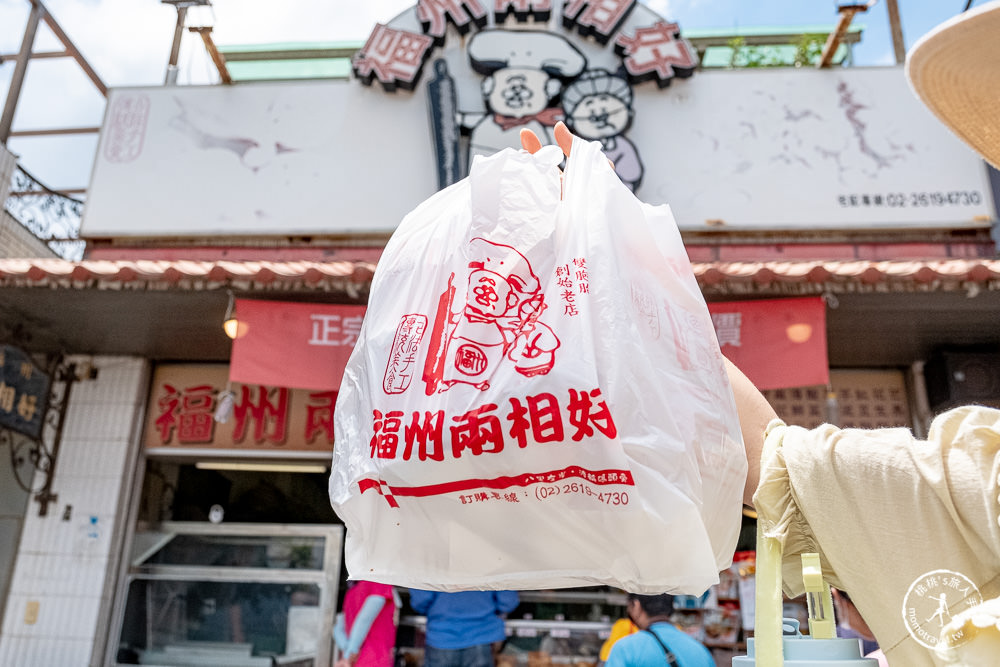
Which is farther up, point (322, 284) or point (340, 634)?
point (322, 284)

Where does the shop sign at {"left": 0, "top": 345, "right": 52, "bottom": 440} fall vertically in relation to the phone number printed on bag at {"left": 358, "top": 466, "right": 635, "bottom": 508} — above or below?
above

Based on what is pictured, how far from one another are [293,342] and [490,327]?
156 inches

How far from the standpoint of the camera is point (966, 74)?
1.22 m

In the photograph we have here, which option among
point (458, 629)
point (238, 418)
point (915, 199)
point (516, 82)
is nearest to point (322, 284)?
point (238, 418)

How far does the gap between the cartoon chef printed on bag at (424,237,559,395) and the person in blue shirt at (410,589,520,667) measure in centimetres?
406

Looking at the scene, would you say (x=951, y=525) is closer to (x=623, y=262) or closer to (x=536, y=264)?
(x=623, y=262)

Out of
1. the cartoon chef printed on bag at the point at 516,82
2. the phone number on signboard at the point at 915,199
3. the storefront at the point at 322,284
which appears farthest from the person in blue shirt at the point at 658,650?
the phone number on signboard at the point at 915,199

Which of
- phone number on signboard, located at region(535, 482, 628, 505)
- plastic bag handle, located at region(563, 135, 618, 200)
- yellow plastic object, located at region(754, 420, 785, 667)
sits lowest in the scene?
yellow plastic object, located at region(754, 420, 785, 667)

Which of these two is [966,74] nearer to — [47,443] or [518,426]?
[518,426]

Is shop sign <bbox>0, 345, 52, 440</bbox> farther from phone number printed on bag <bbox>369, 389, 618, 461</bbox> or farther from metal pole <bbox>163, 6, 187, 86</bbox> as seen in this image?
phone number printed on bag <bbox>369, 389, 618, 461</bbox>

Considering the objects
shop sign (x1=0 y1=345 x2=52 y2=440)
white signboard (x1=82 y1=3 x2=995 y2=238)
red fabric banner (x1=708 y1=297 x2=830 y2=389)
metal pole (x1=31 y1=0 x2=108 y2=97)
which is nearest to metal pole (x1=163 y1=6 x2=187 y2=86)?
white signboard (x1=82 y1=3 x2=995 y2=238)

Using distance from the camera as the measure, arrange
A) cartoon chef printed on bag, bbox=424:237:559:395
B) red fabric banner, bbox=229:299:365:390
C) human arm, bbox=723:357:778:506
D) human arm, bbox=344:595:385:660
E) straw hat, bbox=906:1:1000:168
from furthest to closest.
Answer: human arm, bbox=344:595:385:660 < red fabric banner, bbox=229:299:365:390 < human arm, bbox=723:357:778:506 < cartoon chef printed on bag, bbox=424:237:559:395 < straw hat, bbox=906:1:1000:168

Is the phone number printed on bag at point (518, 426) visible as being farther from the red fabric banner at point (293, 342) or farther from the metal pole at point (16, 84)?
the metal pole at point (16, 84)

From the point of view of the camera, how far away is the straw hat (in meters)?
1.13
